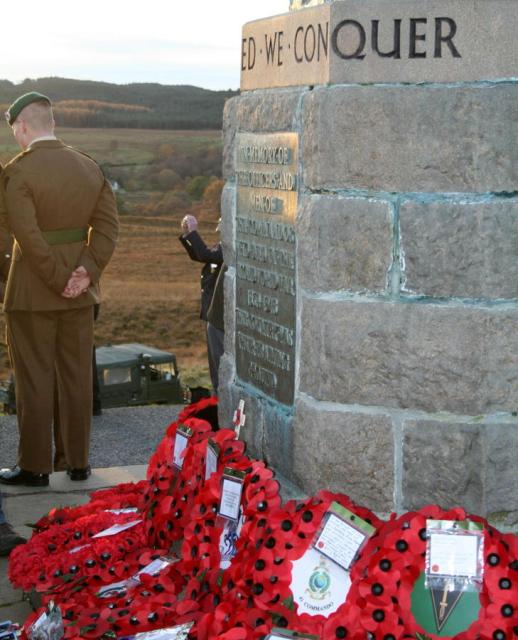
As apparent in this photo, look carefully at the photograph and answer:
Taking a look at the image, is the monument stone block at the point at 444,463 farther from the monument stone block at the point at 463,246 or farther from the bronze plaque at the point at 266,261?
the bronze plaque at the point at 266,261

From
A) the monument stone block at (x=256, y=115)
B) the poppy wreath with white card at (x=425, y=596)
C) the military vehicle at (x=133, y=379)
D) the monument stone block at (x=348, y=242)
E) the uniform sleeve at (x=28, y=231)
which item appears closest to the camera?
the poppy wreath with white card at (x=425, y=596)

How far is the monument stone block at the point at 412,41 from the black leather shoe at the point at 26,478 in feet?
9.32

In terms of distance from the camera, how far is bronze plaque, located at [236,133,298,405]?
362 cm

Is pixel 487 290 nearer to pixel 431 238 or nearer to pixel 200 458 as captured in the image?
pixel 431 238

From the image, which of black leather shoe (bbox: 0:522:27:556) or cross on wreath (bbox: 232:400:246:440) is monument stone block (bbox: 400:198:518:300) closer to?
cross on wreath (bbox: 232:400:246:440)

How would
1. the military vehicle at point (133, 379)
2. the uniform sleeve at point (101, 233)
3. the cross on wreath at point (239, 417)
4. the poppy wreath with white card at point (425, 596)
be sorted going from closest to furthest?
1. the poppy wreath with white card at point (425, 596)
2. the cross on wreath at point (239, 417)
3. the uniform sleeve at point (101, 233)
4. the military vehicle at point (133, 379)

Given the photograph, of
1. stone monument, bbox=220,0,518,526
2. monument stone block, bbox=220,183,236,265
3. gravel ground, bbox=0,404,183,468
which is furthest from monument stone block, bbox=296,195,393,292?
gravel ground, bbox=0,404,183,468

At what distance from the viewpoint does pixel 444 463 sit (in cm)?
331

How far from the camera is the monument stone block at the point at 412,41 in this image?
3.22 meters

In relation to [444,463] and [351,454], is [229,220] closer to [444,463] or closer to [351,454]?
[351,454]

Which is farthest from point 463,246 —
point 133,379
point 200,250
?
point 133,379

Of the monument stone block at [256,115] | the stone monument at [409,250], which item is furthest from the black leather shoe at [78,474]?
the stone monument at [409,250]

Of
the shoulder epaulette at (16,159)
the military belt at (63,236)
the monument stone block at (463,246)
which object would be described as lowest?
the military belt at (63,236)

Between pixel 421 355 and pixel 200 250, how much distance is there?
16.1 feet
